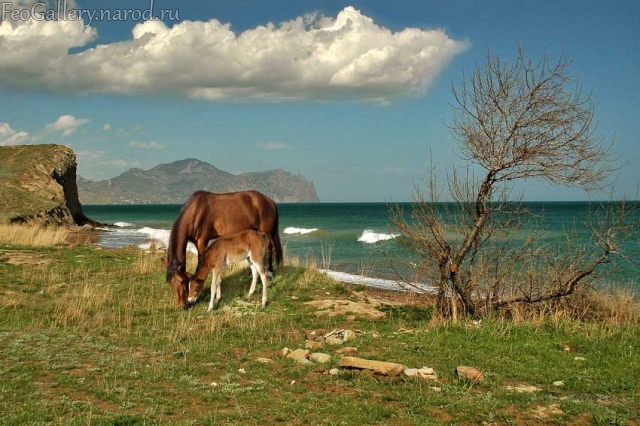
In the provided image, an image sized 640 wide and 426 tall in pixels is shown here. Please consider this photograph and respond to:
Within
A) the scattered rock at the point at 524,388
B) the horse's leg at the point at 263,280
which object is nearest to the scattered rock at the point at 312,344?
the scattered rock at the point at 524,388

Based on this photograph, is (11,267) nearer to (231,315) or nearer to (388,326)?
(231,315)

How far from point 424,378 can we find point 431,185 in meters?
5.78

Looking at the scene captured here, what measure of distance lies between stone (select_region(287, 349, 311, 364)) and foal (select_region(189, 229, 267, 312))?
4338 millimetres

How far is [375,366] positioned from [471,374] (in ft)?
4.55

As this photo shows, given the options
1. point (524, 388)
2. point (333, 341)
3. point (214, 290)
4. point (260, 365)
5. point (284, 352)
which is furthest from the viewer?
point (214, 290)

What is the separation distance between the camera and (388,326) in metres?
11.4

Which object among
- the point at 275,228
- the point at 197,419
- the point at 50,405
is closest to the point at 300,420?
the point at 197,419

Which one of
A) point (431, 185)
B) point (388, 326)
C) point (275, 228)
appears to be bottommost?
point (388, 326)

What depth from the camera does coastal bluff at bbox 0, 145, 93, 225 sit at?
3469 centimetres

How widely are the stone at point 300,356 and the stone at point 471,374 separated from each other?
2.27 m

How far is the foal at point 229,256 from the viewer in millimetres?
12961

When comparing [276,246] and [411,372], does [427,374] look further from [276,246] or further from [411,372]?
[276,246]

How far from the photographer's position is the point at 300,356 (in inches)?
334

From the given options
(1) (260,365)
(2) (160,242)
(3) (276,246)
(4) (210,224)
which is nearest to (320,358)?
(1) (260,365)
